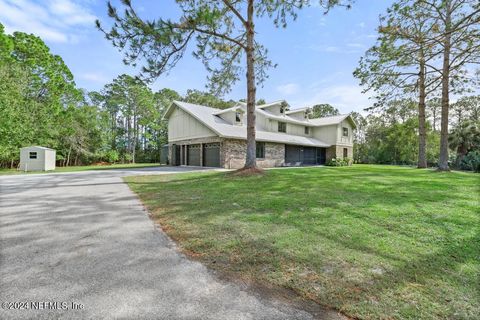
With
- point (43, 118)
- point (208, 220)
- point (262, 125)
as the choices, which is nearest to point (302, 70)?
point (262, 125)

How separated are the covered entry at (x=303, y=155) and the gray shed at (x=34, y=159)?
19.8m

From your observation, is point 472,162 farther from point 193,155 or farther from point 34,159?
point 34,159

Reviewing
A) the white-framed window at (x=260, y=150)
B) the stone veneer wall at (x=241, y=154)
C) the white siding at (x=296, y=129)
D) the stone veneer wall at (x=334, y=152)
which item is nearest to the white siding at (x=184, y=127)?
the stone veneer wall at (x=241, y=154)

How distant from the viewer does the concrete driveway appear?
77.2 inches

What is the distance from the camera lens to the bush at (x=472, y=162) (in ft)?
62.5

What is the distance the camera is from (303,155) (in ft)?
79.6

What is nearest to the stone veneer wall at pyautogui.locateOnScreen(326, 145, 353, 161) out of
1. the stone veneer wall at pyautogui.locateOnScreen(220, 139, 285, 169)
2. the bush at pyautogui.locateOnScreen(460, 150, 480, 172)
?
the stone veneer wall at pyautogui.locateOnScreen(220, 139, 285, 169)

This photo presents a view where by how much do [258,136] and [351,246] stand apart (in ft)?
54.8

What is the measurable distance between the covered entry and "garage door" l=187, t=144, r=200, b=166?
859cm

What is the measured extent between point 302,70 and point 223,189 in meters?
10.1

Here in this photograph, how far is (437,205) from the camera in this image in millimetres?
5441

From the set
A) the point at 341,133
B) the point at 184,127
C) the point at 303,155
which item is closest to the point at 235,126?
the point at 184,127

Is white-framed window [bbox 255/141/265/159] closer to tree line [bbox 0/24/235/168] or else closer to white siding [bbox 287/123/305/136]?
tree line [bbox 0/24/235/168]

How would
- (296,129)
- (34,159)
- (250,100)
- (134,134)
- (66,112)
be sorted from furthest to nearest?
(134,134)
(296,129)
(66,112)
(34,159)
(250,100)
